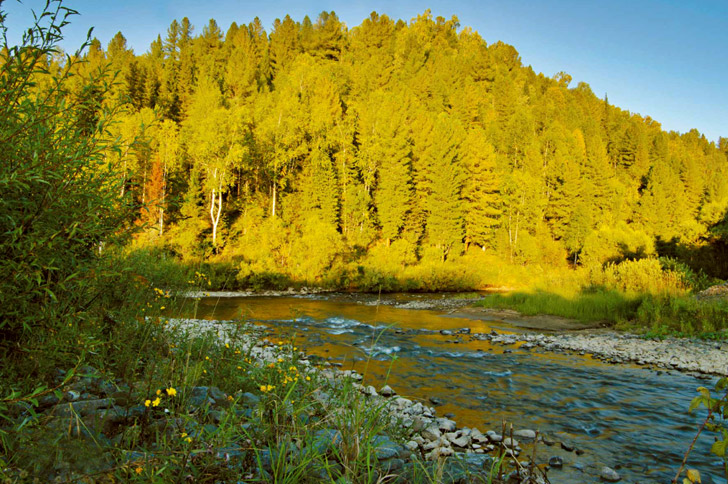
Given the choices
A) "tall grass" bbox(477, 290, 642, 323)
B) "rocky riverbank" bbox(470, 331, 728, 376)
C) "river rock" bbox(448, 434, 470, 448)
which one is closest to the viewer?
"river rock" bbox(448, 434, 470, 448)

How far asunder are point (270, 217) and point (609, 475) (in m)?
30.5

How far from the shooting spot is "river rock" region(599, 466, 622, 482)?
4023 mm

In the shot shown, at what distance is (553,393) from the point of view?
6.79 meters

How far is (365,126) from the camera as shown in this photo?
131 feet

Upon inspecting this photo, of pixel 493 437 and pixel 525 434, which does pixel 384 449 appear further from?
pixel 525 434

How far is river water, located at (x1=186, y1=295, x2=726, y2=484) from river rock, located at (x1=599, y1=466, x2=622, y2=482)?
0.09 meters

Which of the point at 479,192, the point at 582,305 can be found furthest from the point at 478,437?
the point at 479,192

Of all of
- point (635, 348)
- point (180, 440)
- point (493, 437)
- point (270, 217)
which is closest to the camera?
point (180, 440)

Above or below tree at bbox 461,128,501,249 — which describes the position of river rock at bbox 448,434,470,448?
below

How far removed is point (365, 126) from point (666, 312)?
31.9 metres

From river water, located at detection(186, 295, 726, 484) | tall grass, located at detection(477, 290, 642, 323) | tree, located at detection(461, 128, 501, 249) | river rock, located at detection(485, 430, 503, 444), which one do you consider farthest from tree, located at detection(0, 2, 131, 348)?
tree, located at detection(461, 128, 501, 249)

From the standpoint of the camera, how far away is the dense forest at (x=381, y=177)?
2986 cm

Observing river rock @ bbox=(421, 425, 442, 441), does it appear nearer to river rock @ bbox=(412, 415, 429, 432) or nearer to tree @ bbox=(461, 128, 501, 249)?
river rock @ bbox=(412, 415, 429, 432)

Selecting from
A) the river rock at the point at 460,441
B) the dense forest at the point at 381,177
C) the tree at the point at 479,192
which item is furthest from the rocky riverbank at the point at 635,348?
the tree at the point at 479,192
